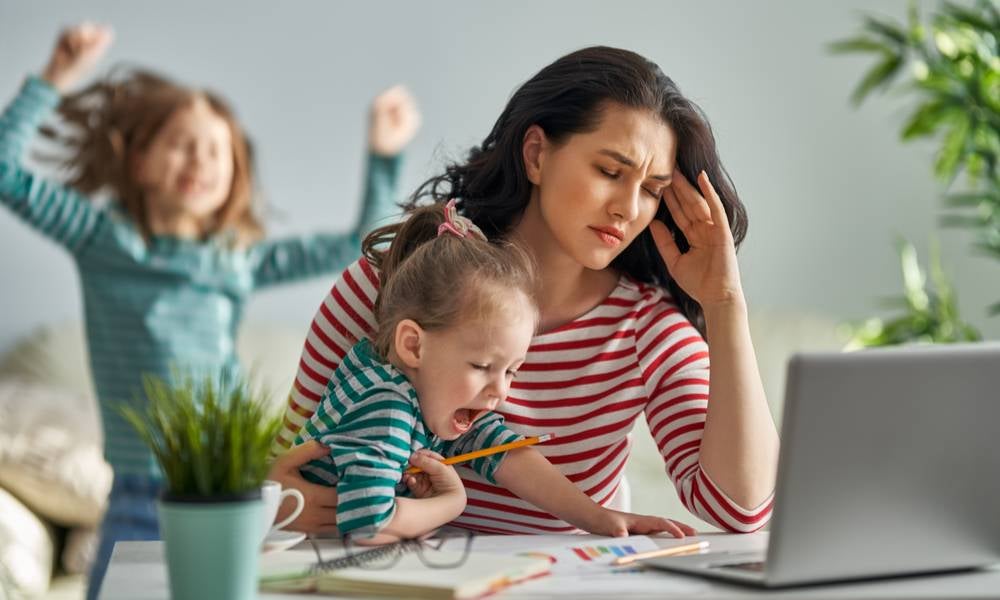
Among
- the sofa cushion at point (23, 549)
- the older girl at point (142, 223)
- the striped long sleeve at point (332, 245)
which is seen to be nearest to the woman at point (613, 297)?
the older girl at point (142, 223)

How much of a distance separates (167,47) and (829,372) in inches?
111

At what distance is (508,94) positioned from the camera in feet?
11.9

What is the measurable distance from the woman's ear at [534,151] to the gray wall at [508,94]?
1.72 meters

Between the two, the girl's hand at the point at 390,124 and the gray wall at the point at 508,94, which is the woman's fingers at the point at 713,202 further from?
the gray wall at the point at 508,94

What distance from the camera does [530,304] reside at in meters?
1.38

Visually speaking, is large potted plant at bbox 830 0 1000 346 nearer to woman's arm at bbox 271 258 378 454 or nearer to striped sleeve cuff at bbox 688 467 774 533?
striped sleeve cuff at bbox 688 467 774 533

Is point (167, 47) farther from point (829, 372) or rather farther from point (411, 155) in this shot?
point (829, 372)

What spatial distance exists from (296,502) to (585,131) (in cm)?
63

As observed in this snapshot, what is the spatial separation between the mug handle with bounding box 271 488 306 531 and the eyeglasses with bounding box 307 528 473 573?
0.04 metres

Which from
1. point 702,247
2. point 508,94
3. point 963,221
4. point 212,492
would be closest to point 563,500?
point 702,247

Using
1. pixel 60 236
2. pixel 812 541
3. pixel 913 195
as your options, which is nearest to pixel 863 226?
pixel 913 195

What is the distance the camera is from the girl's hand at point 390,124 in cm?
311

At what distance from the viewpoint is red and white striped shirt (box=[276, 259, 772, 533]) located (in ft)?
5.29

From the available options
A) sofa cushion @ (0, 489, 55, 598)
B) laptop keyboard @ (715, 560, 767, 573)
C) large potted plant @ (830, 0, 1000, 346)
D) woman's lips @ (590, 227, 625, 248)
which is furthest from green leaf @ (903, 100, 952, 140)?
sofa cushion @ (0, 489, 55, 598)
